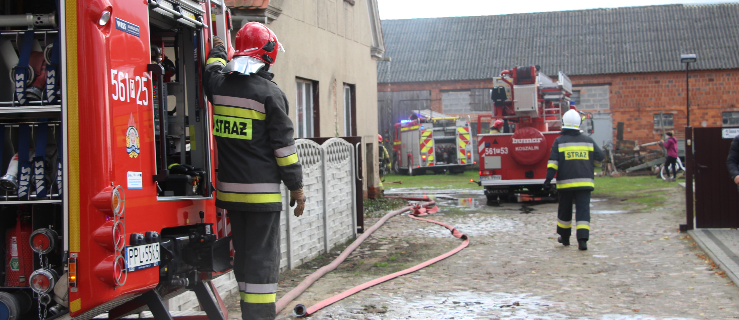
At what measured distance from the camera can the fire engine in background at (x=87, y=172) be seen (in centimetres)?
310

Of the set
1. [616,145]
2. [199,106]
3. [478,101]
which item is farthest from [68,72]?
[478,101]

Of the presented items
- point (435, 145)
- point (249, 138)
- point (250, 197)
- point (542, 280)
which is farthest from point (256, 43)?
point (435, 145)

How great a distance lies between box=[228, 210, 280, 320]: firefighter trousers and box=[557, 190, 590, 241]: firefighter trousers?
543 centimetres

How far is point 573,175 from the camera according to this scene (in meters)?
8.66

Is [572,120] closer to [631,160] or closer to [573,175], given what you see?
[573,175]

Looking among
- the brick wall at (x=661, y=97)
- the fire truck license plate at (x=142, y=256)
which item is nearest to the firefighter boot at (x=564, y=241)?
the fire truck license plate at (x=142, y=256)

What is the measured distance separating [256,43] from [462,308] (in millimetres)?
2836

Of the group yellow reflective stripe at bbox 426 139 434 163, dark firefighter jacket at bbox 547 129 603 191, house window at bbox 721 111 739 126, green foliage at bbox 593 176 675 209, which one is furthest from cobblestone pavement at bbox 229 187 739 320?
house window at bbox 721 111 739 126

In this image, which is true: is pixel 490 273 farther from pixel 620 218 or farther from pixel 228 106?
pixel 620 218

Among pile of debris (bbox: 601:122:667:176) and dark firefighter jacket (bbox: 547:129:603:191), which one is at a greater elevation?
dark firefighter jacket (bbox: 547:129:603:191)

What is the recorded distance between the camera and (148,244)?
3.46 metres

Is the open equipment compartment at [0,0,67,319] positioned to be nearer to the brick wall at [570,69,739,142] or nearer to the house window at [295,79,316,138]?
the house window at [295,79,316,138]

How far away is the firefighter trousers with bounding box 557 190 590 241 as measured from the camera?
8.55 m

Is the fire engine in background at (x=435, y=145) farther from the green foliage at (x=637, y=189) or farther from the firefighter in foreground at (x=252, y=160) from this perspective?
the firefighter in foreground at (x=252, y=160)
